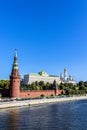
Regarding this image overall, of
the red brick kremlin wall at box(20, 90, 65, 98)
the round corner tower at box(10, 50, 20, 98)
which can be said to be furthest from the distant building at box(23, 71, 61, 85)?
the round corner tower at box(10, 50, 20, 98)

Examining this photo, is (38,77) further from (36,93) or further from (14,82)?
(14,82)

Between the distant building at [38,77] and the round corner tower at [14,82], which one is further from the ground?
the distant building at [38,77]

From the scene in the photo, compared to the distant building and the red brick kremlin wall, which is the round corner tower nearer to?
the red brick kremlin wall

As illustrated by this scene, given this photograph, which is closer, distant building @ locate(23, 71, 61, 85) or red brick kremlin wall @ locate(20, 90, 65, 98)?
red brick kremlin wall @ locate(20, 90, 65, 98)

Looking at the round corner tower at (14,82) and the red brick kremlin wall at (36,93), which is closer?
the round corner tower at (14,82)

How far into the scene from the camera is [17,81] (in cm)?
8912

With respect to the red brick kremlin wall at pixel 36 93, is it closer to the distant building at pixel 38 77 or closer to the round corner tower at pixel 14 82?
the round corner tower at pixel 14 82

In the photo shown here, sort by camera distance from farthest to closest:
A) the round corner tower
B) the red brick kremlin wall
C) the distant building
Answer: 1. the distant building
2. the red brick kremlin wall
3. the round corner tower

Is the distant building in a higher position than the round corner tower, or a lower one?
higher

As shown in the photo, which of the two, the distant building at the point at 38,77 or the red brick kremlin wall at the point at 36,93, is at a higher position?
the distant building at the point at 38,77

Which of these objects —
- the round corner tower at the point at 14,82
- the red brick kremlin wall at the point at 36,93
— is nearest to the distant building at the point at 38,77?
the red brick kremlin wall at the point at 36,93

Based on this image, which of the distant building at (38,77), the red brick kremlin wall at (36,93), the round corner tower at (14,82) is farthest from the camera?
the distant building at (38,77)

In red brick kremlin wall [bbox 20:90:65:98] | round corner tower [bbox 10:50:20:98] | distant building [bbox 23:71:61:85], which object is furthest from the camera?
distant building [bbox 23:71:61:85]

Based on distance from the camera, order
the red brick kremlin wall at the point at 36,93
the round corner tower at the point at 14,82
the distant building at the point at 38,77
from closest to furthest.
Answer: the round corner tower at the point at 14,82 → the red brick kremlin wall at the point at 36,93 → the distant building at the point at 38,77
